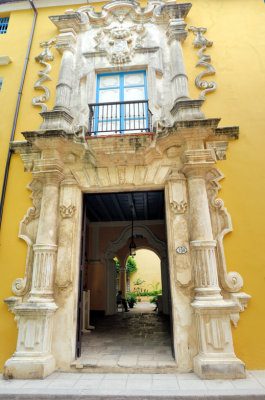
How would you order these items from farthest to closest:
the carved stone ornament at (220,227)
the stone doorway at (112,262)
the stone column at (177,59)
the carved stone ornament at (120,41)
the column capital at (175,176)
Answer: the stone doorway at (112,262) → the carved stone ornament at (120,41) → the stone column at (177,59) → the column capital at (175,176) → the carved stone ornament at (220,227)

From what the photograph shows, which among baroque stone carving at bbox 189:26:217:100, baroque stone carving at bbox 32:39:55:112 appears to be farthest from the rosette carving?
baroque stone carving at bbox 32:39:55:112

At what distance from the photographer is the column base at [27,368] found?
3.34 m

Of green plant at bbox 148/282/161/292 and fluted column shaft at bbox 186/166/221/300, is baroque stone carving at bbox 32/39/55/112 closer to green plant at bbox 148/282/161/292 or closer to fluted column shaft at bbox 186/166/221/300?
fluted column shaft at bbox 186/166/221/300

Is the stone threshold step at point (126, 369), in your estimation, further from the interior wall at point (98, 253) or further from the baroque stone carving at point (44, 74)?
the interior wall at point (98, 253)

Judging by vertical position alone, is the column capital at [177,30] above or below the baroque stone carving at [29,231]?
above

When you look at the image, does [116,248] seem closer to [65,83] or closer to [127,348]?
[127,348]

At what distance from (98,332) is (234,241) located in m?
4.23

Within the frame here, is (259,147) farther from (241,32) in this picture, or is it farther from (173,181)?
(241,32)

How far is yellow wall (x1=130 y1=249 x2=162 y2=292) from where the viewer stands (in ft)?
63.3

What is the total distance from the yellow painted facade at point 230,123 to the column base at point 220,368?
1.17ft

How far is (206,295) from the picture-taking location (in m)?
3.56

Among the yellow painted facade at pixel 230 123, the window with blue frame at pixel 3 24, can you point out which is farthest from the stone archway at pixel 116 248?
the window with blue frame at pixel 3 24

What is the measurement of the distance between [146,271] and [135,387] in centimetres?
1724

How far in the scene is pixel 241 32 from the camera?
5.48 metres
